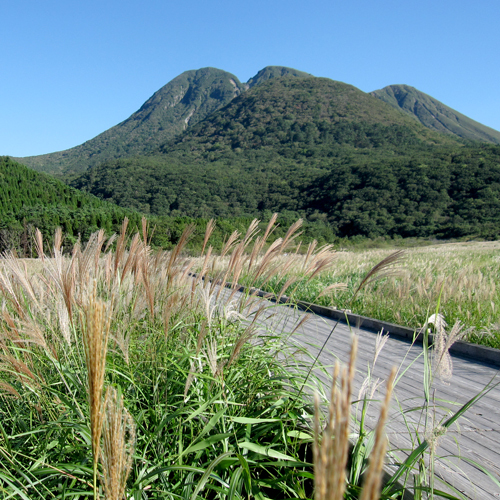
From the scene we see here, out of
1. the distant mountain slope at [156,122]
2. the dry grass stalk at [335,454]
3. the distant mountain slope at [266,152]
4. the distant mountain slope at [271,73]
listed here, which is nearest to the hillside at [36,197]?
the distant mountain slope at [266,152]

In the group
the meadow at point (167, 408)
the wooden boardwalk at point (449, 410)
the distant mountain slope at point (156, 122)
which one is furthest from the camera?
the distant mountain slope at point (156, 122)

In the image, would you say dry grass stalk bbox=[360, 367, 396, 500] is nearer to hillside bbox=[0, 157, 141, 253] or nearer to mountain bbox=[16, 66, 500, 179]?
hillside bbox=[0, 157, 141, 253]

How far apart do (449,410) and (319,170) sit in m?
68.0

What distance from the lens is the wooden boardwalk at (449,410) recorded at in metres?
1.63

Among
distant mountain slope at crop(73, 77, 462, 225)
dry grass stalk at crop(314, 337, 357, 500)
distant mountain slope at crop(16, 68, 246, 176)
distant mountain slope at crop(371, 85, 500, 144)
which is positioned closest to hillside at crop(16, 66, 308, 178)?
distant mountain slope at crop(16, 68, 246, 176)

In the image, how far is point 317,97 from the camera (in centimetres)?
10150

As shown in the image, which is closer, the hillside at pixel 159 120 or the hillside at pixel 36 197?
the hillside at pixel 36 197

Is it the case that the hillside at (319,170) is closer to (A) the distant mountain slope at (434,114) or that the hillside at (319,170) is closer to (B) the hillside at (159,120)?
(B) the hillside at (159,120)

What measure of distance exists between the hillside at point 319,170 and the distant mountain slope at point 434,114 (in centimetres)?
5975

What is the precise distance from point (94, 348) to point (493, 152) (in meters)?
59.0

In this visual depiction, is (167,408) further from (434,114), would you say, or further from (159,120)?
(434,114)

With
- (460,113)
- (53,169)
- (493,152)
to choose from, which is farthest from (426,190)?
(460,113)

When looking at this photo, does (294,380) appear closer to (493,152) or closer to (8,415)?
(8,415)

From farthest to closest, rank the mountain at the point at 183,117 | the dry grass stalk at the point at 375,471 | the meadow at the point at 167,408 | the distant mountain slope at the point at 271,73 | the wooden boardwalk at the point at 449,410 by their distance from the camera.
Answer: the distant mountain slope at the point at 271,73 → the mountain at the point at 183,117 → the wooden boardwalk at the point at 449,410 → the meadow at the point at 167,408 → the dry grass stalk at the point at 375,471
